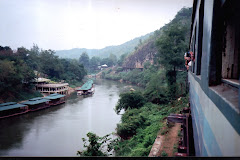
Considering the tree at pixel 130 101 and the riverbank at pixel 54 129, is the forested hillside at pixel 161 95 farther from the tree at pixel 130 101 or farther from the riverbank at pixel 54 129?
the riverbank at pixel 54 129

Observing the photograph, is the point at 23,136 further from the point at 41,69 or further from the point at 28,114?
the point at 41,69

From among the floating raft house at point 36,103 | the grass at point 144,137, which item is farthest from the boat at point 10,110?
the grass at point 144,137

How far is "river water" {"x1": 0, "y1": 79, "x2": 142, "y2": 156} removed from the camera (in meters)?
6.32

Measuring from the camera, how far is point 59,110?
11.4 meters

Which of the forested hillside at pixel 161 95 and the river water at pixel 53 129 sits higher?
the forested hillside at pixel 161 95

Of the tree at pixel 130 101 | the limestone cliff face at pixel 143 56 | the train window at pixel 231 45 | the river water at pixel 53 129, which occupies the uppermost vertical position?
the limestone cliff face at pixel 143 56

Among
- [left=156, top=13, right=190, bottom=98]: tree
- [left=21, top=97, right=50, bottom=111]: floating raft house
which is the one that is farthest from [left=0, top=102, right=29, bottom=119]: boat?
[left=156, top=13, right=190, bottom=98]: tree

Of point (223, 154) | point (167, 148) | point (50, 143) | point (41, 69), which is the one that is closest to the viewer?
point (223, 154)

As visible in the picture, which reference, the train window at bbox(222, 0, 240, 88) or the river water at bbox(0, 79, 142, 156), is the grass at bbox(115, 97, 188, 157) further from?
the train window at bbox(222, 0, 240, 88)

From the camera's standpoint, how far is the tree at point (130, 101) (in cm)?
918

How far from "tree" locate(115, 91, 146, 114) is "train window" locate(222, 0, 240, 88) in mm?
7939

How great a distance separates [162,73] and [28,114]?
909 centimetres

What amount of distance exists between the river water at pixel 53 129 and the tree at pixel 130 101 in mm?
734

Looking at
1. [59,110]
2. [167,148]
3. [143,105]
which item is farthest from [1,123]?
[167,148]
